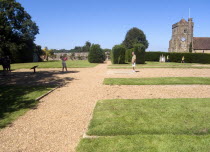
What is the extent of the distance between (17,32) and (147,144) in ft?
134

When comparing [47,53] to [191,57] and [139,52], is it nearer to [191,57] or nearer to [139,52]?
[139,52]

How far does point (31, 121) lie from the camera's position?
504 cm

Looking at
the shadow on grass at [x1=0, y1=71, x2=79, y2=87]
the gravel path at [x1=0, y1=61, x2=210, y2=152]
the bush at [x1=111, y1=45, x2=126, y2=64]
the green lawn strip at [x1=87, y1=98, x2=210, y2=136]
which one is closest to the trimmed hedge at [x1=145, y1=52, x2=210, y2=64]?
the bush at [x1=111, y1=45, x2=126, y2=64]

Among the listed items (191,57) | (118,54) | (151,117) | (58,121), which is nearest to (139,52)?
(118,54)

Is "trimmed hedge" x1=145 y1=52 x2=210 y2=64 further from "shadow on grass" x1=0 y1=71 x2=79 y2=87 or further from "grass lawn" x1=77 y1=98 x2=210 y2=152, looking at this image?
"grass lawn" x1=77 y1=98 x2=210 y2=152

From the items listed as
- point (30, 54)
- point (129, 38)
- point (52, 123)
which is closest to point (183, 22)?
point (129, 38)

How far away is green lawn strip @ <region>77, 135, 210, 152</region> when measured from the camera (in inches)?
134

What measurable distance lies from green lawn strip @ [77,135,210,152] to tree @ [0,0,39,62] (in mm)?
34483

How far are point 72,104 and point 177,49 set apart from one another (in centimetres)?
5850

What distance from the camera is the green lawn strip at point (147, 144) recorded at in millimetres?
3412

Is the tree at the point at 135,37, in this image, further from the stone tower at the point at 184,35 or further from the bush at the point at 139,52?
the bush at the point at 139,52

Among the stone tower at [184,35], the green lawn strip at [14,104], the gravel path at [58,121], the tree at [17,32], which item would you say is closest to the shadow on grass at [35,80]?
the green lawn strip at [14,104]

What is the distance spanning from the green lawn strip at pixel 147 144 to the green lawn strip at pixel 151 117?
0.78 feet

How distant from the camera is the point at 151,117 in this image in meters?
4.98
